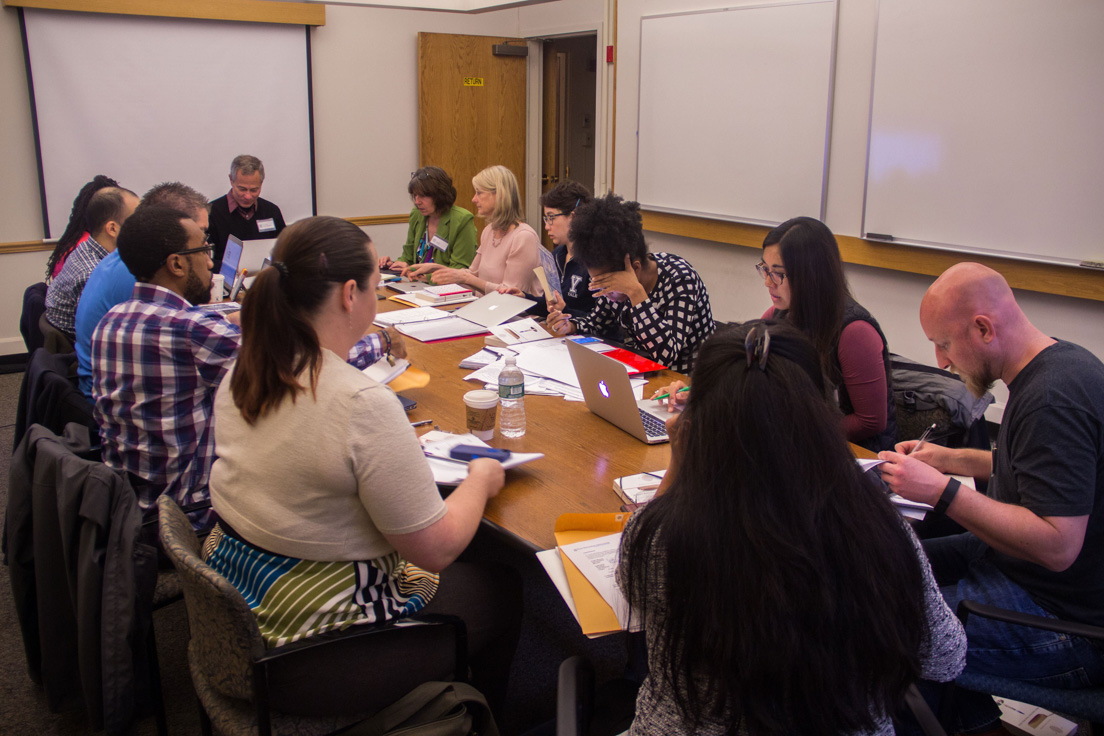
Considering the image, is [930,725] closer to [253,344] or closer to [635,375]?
[253,344]

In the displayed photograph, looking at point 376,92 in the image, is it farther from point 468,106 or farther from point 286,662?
point 286,662

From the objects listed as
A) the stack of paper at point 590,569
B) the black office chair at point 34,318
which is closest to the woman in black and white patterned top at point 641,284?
the stack of paper at point 590,569

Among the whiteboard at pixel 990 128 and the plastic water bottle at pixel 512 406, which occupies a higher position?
A: the whiteboard at pixel 990 128

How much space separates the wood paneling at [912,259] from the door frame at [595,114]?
70 cm

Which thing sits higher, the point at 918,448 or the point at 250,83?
the point at 250,83

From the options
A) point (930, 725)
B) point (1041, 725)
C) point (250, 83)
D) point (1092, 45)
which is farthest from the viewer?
point (250, 83)

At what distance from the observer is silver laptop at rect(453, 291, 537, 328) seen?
11.1 ft

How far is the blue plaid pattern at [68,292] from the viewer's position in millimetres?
3160

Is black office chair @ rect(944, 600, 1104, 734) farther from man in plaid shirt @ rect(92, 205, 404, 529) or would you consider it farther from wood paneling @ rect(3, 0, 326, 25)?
wood paneling @ rect(3, 0, 326, 25)

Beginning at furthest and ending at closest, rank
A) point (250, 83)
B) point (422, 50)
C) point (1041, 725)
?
point (422, 50) < point (250, 83) < point (1041, 725)

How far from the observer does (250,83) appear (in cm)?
589

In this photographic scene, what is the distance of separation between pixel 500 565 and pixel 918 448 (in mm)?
1024

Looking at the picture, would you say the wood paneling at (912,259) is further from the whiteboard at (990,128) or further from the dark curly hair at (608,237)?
the dark curly hair at (608,237)

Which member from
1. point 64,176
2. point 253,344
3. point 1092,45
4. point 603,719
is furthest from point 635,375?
point 64,176
